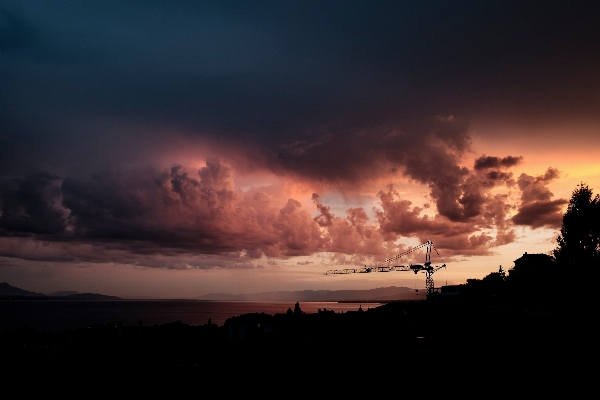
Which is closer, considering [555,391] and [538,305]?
[555,391]

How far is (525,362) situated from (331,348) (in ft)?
47.8

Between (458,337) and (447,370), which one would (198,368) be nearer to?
(447,370)

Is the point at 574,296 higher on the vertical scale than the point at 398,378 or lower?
higher

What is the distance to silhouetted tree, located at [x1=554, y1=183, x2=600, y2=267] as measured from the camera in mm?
62750

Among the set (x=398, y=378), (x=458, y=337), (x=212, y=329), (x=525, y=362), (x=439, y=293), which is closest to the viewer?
(x=398, y=378)

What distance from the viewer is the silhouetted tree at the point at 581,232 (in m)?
62.8

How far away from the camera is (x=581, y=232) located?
63.4m

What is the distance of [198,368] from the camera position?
33312mm

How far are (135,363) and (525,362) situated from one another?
30.6m

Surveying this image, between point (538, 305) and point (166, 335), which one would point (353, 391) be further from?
point (538, 305)

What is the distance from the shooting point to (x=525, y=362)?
1261 inches


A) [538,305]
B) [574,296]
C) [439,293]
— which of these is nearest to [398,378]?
[574,296]

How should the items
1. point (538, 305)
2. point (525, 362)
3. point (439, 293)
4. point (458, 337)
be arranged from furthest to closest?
point (439, 293), point (538, 305), point (458, 337), point (525, 362)

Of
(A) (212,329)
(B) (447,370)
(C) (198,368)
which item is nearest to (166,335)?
(A) (212,329)
